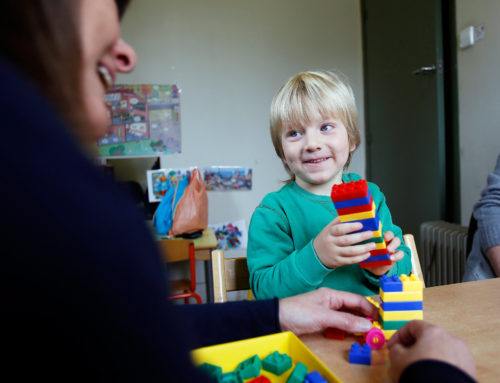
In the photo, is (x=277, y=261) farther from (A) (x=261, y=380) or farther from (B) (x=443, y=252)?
(B) (x=443, y=252)

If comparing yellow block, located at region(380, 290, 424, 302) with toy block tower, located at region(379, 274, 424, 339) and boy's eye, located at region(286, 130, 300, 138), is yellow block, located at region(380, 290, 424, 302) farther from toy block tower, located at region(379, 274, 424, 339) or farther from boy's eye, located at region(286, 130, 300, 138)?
boy's eye, located at region(286, 130, 300, 138)

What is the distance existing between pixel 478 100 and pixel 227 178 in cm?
163

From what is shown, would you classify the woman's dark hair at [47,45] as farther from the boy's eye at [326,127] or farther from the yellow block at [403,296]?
the boy's eye at [326,127]

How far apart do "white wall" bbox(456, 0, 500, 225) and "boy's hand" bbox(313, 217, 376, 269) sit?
1.43 metres

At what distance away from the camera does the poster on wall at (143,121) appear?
2670 mm

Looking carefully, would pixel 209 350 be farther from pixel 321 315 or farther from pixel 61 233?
pixel 61 233

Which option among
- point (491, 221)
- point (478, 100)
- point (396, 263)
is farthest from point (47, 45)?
point (478, 100)

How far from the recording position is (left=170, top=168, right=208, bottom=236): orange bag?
2242 mm

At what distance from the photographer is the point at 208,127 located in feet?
Answer: 9.10

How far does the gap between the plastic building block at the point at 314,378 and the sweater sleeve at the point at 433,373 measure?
3.2 inches

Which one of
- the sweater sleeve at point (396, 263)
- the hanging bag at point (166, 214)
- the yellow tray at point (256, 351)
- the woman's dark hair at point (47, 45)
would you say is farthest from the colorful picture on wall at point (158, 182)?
the woman's dark hair at point (47, 45)

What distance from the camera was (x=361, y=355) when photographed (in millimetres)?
499

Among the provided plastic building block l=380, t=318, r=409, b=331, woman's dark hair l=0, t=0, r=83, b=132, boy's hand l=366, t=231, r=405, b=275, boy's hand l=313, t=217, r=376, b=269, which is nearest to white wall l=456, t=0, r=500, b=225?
boy's hand l=366, t=231, r=405, b=275

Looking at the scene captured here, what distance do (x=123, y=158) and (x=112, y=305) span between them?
2.66 m
